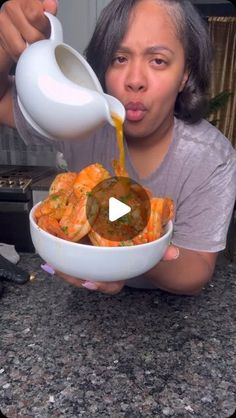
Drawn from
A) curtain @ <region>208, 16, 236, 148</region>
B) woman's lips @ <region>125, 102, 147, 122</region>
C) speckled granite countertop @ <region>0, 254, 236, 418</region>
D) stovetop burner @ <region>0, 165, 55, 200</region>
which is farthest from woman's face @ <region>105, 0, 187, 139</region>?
curtain @ <region>208, 16, 236, 148</region>

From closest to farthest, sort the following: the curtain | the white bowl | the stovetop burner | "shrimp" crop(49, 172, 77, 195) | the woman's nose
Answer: the white bowl, "shrimp" crop(49, 172, 77, 195), the woman's nose, the stovetop burner, the curtain

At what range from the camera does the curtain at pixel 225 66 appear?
3.87 metres

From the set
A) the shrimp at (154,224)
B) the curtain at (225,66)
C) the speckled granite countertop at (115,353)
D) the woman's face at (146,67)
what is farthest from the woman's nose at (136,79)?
the curtain at (225,66)

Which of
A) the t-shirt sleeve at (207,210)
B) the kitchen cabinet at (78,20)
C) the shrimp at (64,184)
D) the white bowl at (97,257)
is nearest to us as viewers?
→ the white bowl at (97,257)

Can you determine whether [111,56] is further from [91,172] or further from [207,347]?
[207,347]

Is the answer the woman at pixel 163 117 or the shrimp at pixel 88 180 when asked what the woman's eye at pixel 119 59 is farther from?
the shrimp at pixel 88 180

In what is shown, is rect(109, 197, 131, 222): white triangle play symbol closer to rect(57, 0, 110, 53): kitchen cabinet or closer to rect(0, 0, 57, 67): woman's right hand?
rect(0, 0, 57, 67): woman's right hand

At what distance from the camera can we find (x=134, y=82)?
Answer: 0.76m

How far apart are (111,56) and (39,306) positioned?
1.74 feet

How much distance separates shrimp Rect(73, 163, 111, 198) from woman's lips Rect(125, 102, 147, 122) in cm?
22

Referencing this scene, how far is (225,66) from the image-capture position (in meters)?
4.02

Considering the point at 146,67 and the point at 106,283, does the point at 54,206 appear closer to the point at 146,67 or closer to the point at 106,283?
the point at 106,283

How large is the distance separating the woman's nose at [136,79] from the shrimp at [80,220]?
0.97 ft

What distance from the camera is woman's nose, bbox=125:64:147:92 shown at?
0.76m
